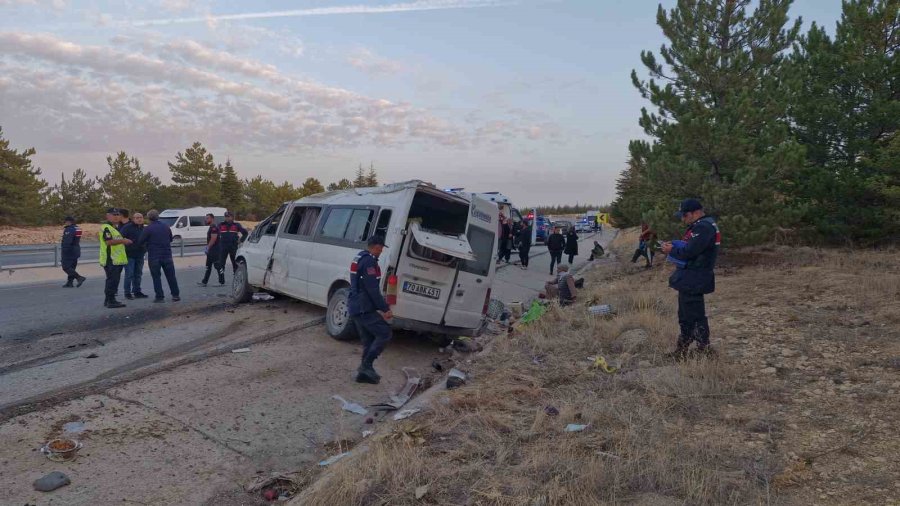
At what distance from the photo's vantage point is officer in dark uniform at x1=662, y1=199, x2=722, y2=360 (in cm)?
591

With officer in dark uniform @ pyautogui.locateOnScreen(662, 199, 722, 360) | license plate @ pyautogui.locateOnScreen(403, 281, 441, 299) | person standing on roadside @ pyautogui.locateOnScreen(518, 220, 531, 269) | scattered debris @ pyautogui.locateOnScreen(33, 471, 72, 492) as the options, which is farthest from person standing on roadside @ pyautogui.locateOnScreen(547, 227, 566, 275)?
scattered debris @ pyautogui.locateOnScreen(33, 471, 72, 492)

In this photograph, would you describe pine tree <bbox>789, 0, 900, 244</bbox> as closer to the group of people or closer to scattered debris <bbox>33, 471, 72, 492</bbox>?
the group of people

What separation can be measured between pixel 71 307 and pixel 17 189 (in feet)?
136

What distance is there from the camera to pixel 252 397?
19.5 feet

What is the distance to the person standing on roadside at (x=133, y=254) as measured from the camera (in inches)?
432

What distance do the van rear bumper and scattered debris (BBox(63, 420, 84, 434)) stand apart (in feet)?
11.4

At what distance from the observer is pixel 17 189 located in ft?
141

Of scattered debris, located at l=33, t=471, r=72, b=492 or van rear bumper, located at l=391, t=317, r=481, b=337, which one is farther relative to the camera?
van rear bumper, located at l=391, t=317, r=481, b=337

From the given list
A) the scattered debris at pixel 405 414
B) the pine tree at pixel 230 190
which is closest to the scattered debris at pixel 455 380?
the scattered debris at pixel 405 414

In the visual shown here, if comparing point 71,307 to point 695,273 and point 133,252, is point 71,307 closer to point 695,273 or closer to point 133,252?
point 133,252

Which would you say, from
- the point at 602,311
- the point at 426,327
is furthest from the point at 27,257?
the point at 602,311

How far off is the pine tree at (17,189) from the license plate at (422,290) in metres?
46.9

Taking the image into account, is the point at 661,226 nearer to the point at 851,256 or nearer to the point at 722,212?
the point at 722,212

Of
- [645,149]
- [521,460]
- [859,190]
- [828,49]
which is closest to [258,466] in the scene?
[521,460]
